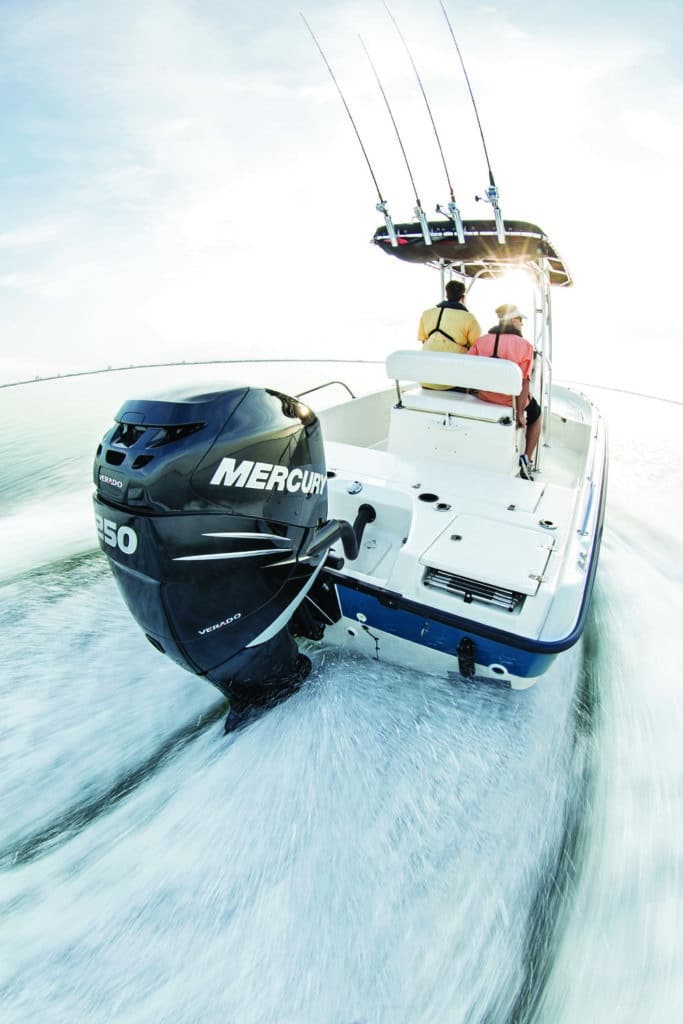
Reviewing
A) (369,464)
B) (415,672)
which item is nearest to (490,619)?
(415,672)

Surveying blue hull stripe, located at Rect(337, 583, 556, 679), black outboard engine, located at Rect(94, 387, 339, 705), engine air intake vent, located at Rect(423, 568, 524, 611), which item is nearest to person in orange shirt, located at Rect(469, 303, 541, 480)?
engine air intake vent, located at Rect(423, 568, 524, 611)

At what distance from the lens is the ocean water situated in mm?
1136

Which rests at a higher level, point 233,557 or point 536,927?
point 233,557

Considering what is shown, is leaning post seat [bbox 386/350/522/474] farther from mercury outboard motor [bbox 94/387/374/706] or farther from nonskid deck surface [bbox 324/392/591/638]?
mercury outboard motor [bbox 94/387/374/706]

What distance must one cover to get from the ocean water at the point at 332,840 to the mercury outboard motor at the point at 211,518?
39cm

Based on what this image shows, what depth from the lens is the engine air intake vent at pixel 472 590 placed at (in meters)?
1.65

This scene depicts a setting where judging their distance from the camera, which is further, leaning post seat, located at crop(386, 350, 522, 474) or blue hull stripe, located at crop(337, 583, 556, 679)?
leaning post seat, located at crop(386, 350, 522, 474)

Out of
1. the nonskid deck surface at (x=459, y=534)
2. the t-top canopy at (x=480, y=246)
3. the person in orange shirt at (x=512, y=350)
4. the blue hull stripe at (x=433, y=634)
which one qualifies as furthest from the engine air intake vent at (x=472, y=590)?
the t-top canopy at (x=480, y=246)

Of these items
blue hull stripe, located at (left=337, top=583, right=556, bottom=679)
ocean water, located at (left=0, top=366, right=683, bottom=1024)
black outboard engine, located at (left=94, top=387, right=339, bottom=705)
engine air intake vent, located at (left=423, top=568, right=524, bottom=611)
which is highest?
black outboard engine, located at (left=94, top=387, right=339, bottom=705)

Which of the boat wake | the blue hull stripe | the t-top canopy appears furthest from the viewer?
the t-top canopy

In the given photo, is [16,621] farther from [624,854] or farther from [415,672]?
[624,854]

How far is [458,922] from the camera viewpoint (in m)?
1.26

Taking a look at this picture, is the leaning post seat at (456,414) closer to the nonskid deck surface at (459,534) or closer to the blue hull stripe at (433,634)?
the nonskid deck surface at (459,534)

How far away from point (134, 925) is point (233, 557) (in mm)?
933
